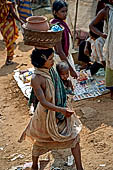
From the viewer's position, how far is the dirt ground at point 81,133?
3.79 meters

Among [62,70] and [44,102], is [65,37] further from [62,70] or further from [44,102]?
[44,102]

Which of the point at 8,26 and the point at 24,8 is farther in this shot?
the point at 24,8

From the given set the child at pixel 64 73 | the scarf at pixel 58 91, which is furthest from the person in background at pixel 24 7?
the scarf at pixel 58 91

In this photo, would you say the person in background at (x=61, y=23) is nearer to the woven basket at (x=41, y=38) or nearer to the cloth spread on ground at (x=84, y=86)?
the woven basket at (x=41, y=38)

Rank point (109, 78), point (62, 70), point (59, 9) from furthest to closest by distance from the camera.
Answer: point (109, 78), point (59, 9), point (62, 70)

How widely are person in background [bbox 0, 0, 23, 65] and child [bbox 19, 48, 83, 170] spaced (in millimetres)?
3619

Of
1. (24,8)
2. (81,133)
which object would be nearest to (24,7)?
(24,8)

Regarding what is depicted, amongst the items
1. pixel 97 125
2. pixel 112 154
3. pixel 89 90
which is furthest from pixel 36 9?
→ pixel 112 154

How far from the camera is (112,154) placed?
3.82 m

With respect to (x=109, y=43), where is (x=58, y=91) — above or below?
above

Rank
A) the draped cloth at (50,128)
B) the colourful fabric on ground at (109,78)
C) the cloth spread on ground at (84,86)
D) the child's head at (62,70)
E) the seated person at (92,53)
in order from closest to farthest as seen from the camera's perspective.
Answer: the draped cloth at (50,128) < the child's head at (62,70) < the colourful fabric on ground at (109,78) < the cloth spread on ground at (84,86) < the seated person at (92,53)

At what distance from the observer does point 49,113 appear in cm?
306

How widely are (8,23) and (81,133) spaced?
10.9 ft

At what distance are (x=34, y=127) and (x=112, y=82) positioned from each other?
7.10 ft
